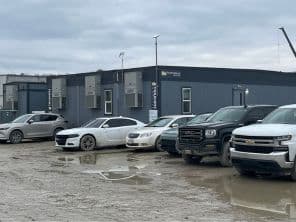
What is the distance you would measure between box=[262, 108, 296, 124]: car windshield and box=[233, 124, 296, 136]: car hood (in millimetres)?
459

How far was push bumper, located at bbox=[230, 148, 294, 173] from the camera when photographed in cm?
1277

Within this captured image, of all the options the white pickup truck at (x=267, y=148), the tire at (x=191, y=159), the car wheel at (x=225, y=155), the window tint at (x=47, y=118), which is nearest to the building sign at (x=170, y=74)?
the window tint at (x=47, y=118)

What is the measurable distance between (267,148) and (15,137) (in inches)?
742

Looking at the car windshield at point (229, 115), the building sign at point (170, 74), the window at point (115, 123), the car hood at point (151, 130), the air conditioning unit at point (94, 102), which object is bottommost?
the car hood at point (151, 130)

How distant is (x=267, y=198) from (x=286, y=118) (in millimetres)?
3503

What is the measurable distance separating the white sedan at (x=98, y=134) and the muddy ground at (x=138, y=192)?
14.9 ft

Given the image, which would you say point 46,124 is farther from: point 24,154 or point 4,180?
point 4,180

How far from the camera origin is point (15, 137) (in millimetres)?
29375

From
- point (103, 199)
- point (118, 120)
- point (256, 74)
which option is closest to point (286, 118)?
point (103, 199)

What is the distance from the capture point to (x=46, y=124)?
3070 centimetres

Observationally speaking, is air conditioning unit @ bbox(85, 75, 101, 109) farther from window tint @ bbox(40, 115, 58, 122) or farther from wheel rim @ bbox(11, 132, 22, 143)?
wheel rim @ bbox(11, 132, 22, 143)

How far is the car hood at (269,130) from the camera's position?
42.3ft

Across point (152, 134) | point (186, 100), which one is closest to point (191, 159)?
point (152, 134)

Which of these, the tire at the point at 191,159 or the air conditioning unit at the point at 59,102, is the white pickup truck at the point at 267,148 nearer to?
the tire at the point at 191,159
